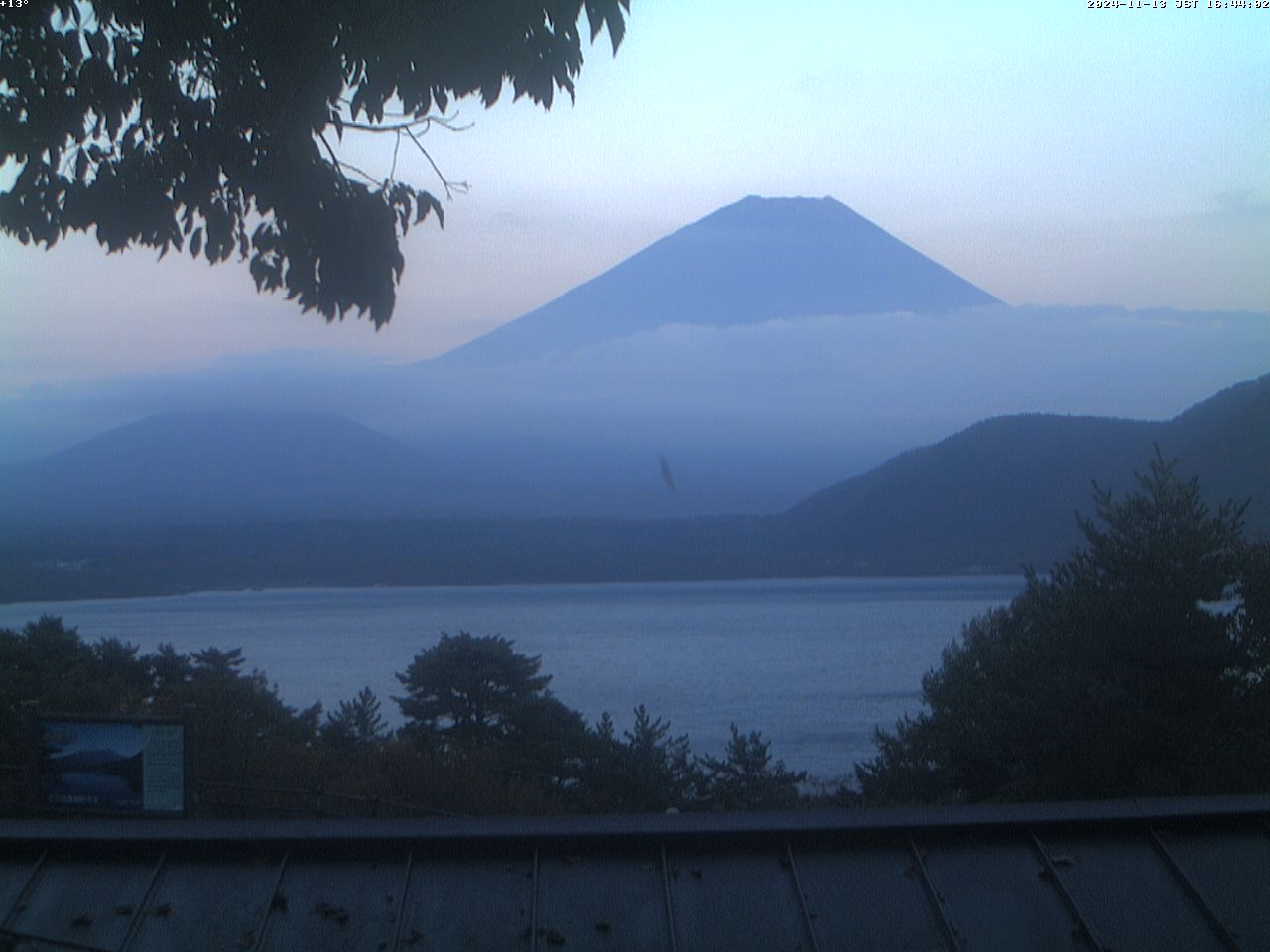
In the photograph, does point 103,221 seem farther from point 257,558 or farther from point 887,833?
point 257,558

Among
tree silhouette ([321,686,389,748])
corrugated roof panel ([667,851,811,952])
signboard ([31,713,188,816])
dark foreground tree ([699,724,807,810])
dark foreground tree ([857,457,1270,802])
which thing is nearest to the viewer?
corrugated roof panel ([667,851,811,952])

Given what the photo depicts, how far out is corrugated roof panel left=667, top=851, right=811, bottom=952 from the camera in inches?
169

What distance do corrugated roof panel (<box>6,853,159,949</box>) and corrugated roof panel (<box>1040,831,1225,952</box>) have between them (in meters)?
3.51

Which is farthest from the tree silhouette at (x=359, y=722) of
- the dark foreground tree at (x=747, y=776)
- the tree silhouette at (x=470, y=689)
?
the dark foreground tree at (x=747, y=776)

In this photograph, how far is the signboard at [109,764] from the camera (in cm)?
838

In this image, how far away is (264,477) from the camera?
3922 cm

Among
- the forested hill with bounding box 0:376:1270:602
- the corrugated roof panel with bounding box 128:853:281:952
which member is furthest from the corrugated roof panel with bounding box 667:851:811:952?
the forested hill with bounding box 0:376:1270:602

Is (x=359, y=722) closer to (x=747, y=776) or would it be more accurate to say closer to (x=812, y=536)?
(x=747, y=776)

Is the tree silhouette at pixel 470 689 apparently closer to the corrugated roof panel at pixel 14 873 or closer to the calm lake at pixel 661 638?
the calm lake at pixel 661 638

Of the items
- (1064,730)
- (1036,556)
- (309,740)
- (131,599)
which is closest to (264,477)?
(131,599)

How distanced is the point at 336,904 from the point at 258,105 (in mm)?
3486

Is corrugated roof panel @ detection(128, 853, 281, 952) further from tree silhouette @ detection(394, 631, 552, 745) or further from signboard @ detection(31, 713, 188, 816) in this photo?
tree silhouette @ detection(394, 631, 552, 745)

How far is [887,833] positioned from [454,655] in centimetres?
1520

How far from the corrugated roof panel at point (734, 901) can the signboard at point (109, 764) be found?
504 cm
